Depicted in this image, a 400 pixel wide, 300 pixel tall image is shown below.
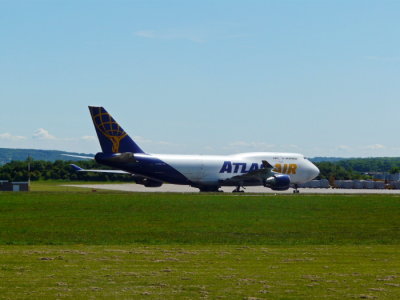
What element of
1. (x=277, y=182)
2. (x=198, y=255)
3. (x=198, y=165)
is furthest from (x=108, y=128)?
(x=198, y=255)

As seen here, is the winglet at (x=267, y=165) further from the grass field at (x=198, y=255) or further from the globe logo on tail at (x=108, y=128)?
the grass field at (x=198, y=255)

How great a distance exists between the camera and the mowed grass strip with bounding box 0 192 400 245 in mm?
26312

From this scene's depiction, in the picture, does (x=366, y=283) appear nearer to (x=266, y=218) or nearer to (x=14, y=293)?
(x=14, y=293)

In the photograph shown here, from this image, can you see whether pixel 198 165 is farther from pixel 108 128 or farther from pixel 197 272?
pixel 197 272

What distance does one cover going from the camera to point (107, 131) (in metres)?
66.6

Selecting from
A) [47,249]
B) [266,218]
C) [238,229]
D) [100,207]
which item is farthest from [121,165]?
[47,249]

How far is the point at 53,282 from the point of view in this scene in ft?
49.2

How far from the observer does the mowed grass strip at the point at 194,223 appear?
2631cm

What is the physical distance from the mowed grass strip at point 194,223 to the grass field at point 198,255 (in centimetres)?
5

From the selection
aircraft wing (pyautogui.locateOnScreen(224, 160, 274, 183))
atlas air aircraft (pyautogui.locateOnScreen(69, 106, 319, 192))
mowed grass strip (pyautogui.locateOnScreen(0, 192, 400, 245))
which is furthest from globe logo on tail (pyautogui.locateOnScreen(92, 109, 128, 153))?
mowed grass strip (pyautogui.locateOnScreen(0, 192, 400, 245))

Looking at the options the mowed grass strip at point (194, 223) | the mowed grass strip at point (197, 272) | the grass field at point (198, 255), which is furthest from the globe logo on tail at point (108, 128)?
the mowed grass strip at point (197, 272)

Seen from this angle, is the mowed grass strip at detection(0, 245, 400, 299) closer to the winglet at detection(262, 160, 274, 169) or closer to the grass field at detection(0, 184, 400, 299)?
the grass field at detection(0, 184, 400, 299)

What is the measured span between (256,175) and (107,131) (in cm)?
Answer: 1689

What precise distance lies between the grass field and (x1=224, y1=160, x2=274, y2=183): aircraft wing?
1270 inches
